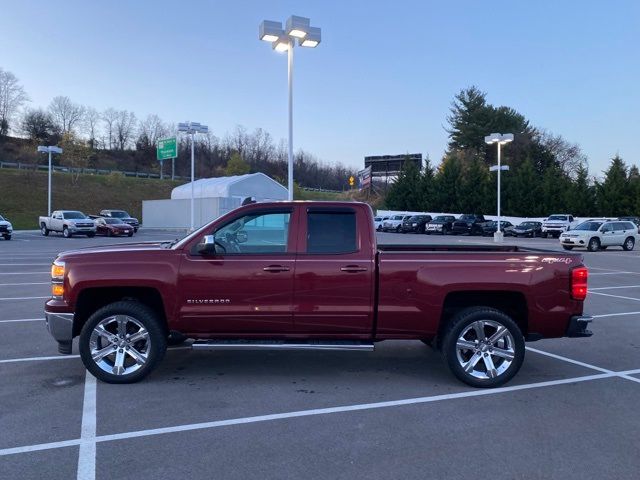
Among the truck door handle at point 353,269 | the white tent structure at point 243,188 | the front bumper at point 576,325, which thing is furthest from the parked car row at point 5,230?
the front bumper at point 576,325

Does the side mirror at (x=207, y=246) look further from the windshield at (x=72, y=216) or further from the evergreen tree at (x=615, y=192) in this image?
the evergreen tree at (x=615, y=192)

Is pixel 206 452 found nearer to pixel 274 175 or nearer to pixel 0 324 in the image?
pixel 0 324

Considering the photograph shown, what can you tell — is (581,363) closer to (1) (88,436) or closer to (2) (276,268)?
(2) (276,268)

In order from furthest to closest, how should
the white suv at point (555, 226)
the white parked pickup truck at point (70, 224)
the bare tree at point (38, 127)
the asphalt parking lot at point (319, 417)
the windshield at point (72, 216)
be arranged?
the bare tree at point (38, 127) → the white suv at point (555, 226) → the windshield at point (72, 216) → the white parked pickup truck at point (70, 224) → the asphalt parking lot at point (319, 417)

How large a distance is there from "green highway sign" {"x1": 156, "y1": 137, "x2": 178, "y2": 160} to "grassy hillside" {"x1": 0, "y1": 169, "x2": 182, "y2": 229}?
1404 cm

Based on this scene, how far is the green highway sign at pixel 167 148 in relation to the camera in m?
48.3

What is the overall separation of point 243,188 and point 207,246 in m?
46.8

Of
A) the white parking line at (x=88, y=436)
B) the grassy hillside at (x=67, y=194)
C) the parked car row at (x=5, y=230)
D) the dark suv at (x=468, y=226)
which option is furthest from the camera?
the grassy hillside at (x=67, y=194)

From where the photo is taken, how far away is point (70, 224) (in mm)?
37219

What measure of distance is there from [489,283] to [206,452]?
3274mm

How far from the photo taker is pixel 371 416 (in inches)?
202

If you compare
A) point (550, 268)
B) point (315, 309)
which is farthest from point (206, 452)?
point (550, 268)

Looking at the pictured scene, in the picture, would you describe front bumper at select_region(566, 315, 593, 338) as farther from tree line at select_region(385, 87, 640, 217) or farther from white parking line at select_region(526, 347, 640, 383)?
tree line at select_region(385, 87, 640, 217)

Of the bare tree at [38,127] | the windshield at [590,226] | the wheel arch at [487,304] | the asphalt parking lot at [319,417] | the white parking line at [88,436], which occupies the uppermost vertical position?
the bare tree at [38,127]
